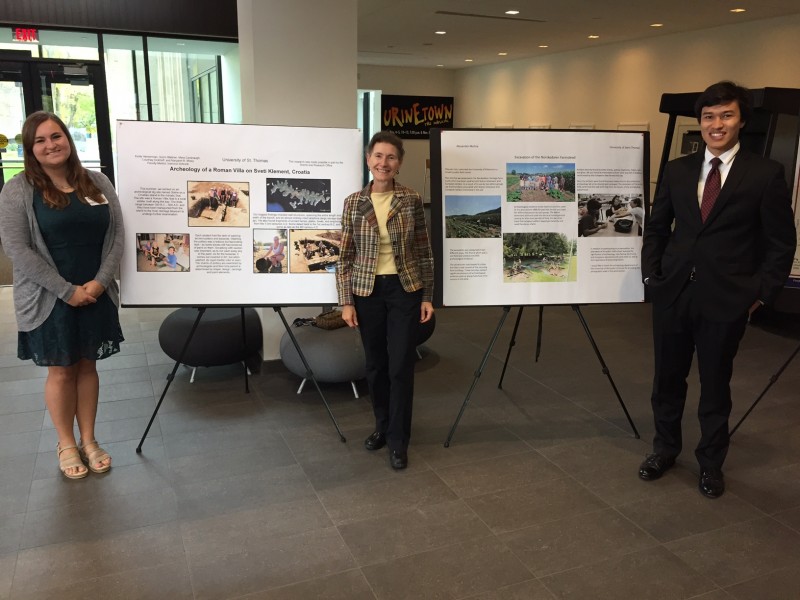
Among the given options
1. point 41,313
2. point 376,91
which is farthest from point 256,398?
point 376,91

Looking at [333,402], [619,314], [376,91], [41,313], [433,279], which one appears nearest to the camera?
[41,313]

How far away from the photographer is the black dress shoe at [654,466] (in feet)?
9.74

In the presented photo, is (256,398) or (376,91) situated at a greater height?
(376,91)

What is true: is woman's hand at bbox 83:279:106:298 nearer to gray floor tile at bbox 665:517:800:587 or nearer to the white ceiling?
gray floor tile at bbox 665:517:800:587

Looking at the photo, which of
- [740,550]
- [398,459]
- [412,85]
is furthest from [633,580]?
[412,85]

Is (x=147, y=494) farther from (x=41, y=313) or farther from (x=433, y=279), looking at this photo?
(x=433, y=279)

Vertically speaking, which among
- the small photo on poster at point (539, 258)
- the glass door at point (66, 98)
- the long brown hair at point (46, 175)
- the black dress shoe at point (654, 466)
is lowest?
the black dress shoe at point (654, 466)

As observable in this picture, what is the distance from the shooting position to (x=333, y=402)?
12.8 ft

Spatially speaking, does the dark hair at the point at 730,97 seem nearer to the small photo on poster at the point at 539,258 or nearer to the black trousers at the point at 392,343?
the small photo on poster at the point at 539,258

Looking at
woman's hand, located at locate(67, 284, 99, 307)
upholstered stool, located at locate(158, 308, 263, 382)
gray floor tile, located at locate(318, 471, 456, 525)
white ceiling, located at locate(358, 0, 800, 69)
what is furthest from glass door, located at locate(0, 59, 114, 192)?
gray floor tile, located at locate(318, 471, 456, 525)

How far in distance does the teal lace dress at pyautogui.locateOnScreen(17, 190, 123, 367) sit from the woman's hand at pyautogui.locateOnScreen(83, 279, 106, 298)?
0.16 ft

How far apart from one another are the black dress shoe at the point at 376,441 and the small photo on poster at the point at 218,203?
1.22m

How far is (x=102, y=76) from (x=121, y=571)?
25.1 ft

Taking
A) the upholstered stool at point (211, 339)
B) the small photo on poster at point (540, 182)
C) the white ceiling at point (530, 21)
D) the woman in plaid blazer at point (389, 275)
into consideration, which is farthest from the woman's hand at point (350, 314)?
the white ceiling at point (530, 21)
